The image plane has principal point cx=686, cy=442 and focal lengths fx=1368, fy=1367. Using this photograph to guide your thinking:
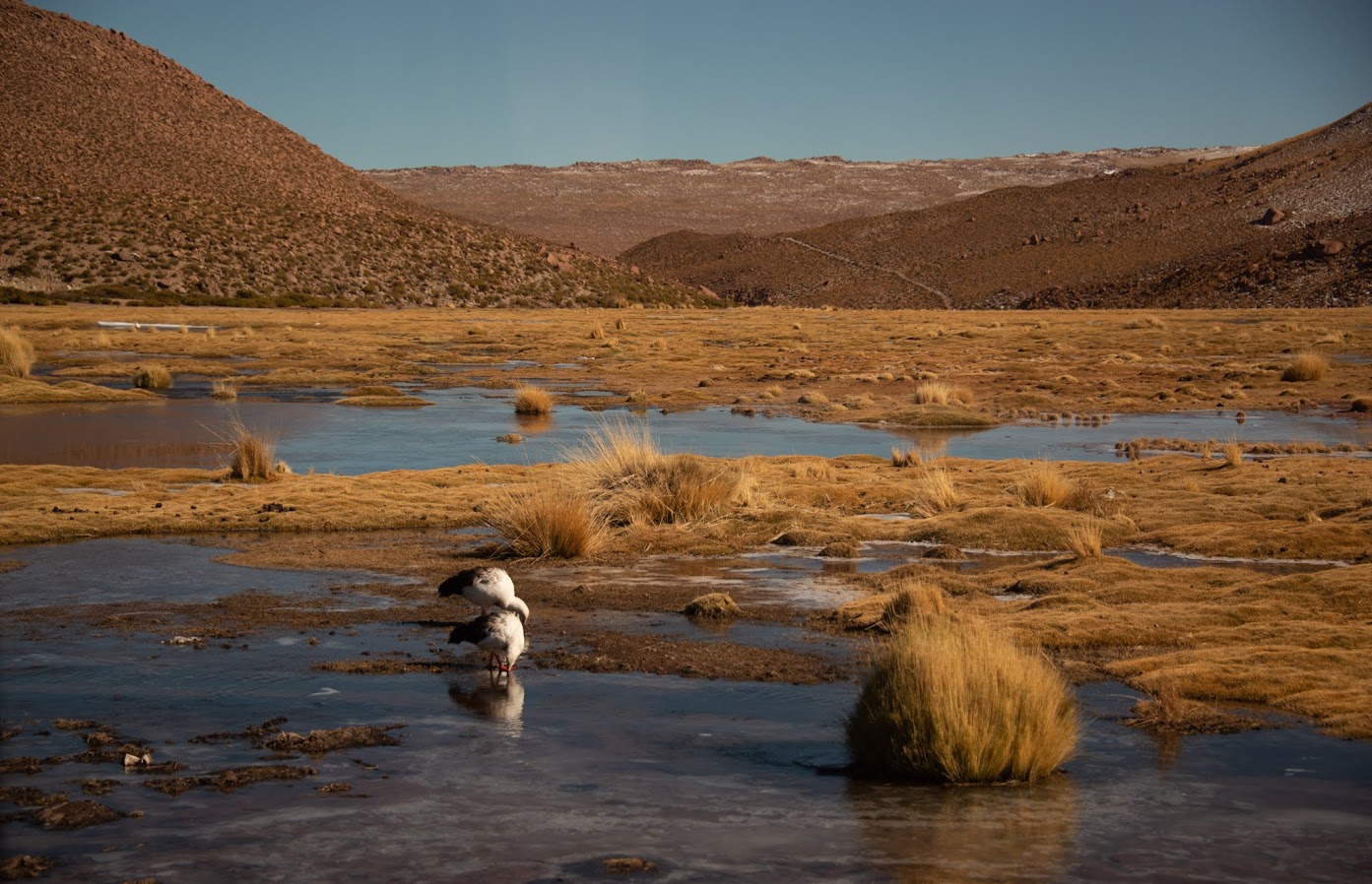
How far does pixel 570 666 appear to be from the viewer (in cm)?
891

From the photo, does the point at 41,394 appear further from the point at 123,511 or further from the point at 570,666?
the point at 570,666

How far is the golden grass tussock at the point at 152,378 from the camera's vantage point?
95.9 feet

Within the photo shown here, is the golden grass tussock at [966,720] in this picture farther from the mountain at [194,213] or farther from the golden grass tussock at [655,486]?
the mountain at [194,213]

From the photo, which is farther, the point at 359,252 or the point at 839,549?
the point at 359,252

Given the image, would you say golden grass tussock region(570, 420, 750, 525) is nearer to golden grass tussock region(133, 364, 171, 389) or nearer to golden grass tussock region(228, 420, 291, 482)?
golden grass tussock region(228, 420, 291, 482)

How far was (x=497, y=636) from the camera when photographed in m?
8.37

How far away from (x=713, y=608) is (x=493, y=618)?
7.33 feet

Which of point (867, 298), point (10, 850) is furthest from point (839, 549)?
point (867, 298)

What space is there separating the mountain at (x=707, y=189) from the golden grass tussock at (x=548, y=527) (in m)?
124

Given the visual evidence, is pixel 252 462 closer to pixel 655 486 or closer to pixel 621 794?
pixel 655 486

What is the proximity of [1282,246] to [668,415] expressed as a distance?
212 feet

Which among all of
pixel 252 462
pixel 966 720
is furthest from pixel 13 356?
pixel 966 720

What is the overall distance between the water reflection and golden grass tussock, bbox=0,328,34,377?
26958 mm

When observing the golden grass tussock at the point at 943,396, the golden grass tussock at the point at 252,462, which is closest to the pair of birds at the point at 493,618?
the golden grass tussock at the point at 252,462
